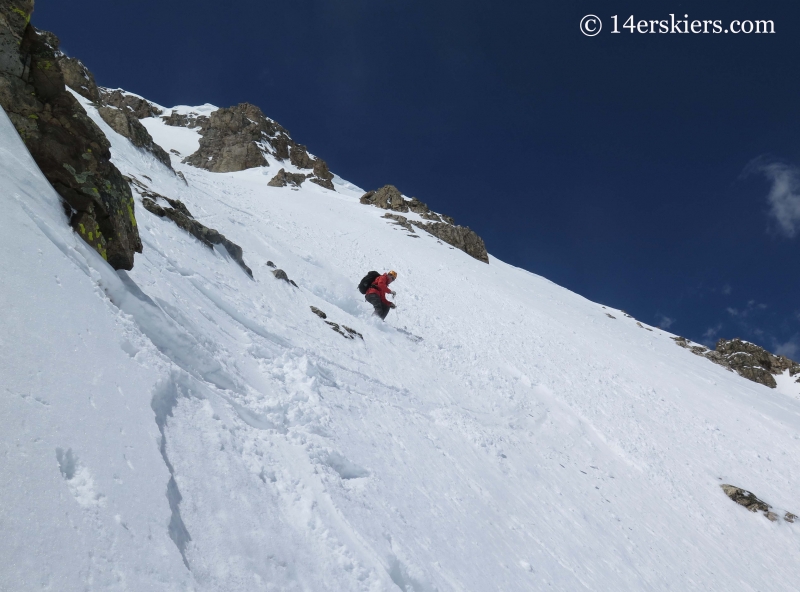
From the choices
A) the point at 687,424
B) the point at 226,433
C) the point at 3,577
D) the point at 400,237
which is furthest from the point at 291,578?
the point at 400,237

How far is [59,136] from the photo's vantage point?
6.54 meters

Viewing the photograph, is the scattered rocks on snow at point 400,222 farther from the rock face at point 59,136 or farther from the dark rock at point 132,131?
the rock face at point 59,136

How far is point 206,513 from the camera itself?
3994mm

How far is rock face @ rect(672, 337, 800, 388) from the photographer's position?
43750mm

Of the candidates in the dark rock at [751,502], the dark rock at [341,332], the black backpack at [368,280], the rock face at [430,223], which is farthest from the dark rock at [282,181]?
the dark rock at [751,502]

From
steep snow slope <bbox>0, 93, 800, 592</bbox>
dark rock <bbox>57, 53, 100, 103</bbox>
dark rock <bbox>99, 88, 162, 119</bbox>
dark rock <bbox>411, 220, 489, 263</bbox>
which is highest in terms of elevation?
dark rock <bbox>99, 88, 162, 119</bbox>

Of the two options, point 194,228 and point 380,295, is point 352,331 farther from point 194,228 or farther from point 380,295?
point 194,228

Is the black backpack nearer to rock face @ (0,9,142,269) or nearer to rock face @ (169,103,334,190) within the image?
rock face @ (0,9,142,269)

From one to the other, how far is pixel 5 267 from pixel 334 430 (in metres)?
4.54

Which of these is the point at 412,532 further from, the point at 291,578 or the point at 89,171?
the point at 89,171

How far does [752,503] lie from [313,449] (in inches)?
496

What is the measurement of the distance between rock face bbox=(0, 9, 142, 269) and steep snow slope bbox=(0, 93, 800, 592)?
36 cm

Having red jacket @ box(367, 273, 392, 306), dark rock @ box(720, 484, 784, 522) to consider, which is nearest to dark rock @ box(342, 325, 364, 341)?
red jacket @ box(367, 273, 392, 306)

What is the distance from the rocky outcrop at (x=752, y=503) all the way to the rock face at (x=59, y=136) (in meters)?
15.5
